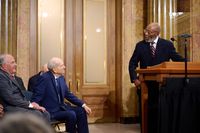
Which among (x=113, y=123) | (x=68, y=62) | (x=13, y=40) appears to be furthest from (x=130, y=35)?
(x=13, y=40)

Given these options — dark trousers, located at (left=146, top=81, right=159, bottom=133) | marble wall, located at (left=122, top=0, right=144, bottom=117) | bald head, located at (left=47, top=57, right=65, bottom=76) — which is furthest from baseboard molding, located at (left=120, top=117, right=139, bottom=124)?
dark trousers, located at (left=146, top=81, right=159, bottom=133)

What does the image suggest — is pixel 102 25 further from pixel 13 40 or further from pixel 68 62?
pixel 13 40

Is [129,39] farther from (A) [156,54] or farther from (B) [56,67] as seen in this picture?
(B) [56,67]

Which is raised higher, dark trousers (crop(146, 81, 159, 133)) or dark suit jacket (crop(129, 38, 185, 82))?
dark suit jacket (crop(129, 38, 185, 82))

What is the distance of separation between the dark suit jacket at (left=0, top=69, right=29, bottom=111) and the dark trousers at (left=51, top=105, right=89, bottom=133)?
0.45 meters

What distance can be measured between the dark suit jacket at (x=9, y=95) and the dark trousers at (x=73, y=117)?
0.45 metres

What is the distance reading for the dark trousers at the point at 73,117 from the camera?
4.06 metres

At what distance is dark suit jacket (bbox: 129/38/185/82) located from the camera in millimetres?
4387

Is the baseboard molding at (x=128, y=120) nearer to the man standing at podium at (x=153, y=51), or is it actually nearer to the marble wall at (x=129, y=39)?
the marble wall at (x=129, y=39)

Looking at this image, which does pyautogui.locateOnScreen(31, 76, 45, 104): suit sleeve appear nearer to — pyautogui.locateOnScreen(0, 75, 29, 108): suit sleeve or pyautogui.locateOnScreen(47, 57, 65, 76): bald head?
pyautogui.locateOnScreen(47, 57, 65, 76): bald head

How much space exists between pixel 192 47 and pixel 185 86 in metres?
2.71

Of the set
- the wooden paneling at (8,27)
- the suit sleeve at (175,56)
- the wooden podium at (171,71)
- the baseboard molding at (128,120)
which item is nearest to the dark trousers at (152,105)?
the wooden podium at (171,71)

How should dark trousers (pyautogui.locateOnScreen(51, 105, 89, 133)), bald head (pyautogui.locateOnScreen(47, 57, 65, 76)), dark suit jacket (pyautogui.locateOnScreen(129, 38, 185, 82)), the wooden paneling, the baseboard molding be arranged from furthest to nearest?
1. the baseboard molding
2. the wooden paneling
3. dark suit jacket (pyautogui.locateOnScreen(129, 38, 185, 82))
4. bald head (pyautogui.locateOnScreen(47, 57, 65, 76))
5. dark trousers (pyautogui.locateOnScreen(51, 105, 89, 133))

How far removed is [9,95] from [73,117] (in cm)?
80
